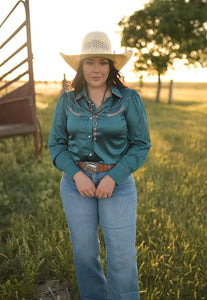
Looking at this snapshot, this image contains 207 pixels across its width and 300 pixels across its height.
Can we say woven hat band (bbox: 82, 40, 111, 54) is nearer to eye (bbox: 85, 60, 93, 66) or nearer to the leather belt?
eye (bbox: 85, 60, 93, 66)

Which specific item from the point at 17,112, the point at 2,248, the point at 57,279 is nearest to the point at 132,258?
the point at 57,279

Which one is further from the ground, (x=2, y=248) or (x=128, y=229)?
(x=128, y=229)

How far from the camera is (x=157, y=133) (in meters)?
7.72

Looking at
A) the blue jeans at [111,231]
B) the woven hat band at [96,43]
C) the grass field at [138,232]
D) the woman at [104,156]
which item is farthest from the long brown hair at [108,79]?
the grass field at [138,232]

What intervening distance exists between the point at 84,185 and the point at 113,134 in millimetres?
357

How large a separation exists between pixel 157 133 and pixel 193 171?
3507 millimetres

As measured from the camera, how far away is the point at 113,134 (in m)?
1.51

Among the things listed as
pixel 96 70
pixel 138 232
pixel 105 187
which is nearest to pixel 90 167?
pixel 105 187

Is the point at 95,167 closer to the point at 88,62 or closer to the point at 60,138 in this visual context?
the point at 60,138

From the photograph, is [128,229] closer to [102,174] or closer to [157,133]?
[102,174]

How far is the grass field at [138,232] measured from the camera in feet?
6.71

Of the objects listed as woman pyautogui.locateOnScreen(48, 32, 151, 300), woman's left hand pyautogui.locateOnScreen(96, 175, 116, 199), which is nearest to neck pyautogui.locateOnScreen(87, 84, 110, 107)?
woman pyautogui.locateOnScreen(48, 32, 151, 300)

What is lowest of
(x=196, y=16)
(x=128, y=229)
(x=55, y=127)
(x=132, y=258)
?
(x=132, y=258)

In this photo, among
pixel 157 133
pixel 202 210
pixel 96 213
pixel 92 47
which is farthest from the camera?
pixel 157 133
